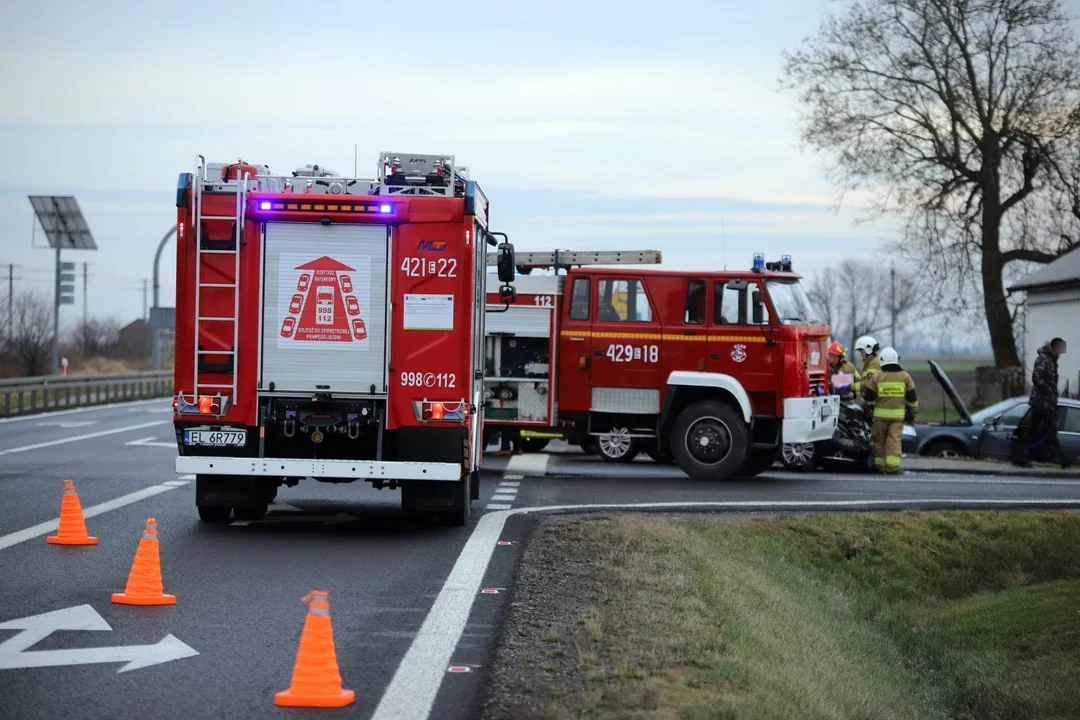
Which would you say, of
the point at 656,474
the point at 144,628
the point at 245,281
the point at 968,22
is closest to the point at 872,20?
the point at 968,22

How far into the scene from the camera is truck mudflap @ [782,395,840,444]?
19.6 m

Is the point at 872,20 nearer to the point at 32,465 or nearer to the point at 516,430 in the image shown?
the point at 516,430

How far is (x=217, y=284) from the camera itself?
12680mm

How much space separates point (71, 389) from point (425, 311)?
1266 inches

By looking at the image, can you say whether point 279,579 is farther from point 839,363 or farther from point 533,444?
point 839,363

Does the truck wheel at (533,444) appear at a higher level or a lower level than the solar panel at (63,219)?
lower

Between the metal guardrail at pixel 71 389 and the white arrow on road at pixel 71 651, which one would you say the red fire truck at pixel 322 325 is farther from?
the metal guardrail at pixel 71 389

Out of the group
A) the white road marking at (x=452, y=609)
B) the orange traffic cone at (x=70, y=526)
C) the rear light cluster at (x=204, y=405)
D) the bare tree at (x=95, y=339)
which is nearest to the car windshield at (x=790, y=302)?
the white road marking at (x=452, y=609)

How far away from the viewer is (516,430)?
2098 centimetres

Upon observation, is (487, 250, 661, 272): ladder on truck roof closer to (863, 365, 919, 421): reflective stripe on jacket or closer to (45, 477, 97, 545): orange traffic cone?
(863, 365, 919, 421): reflective stripe on jacket

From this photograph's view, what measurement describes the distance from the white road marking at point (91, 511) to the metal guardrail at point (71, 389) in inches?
711

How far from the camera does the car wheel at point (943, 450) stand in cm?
2612

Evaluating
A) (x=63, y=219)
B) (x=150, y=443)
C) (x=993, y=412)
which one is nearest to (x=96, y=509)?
(x=150, y=443)

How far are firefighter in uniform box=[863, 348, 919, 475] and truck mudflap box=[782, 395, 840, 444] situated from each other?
1.21m
